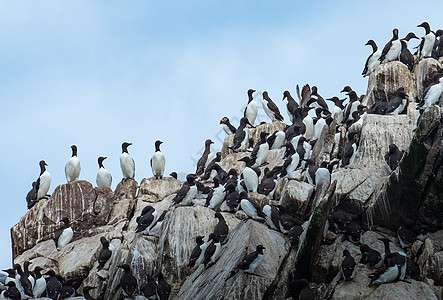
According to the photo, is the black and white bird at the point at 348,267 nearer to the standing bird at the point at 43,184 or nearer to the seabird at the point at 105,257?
the seabird at the point at 105,257

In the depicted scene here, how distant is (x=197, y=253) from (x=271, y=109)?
1026 centimetres

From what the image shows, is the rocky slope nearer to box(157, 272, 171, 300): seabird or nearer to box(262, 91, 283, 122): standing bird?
box(157, 272, 171, 300): seabird

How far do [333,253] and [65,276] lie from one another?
645 cm

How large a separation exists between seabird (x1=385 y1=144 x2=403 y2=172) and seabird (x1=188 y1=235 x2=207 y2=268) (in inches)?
169

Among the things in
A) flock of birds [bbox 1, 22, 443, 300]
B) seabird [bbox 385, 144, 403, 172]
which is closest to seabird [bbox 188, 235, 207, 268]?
flock of birds [bbox 1, 22, 443, 300]

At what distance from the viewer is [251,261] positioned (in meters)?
13.4

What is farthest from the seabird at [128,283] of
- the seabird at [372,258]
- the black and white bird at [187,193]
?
the seabird at [372,258]

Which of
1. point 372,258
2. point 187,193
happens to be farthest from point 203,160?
point 372,258

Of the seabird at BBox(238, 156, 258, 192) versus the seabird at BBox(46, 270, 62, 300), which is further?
the seabird at BBox(238, 156, 258, 192)

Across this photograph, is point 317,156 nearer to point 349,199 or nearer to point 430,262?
point 349,199

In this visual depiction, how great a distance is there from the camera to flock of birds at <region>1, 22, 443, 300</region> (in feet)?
47.5

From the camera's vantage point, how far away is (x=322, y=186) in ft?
47.1

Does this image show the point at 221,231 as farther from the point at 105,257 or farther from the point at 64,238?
the point at 64,238

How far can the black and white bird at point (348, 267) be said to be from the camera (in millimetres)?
13773
